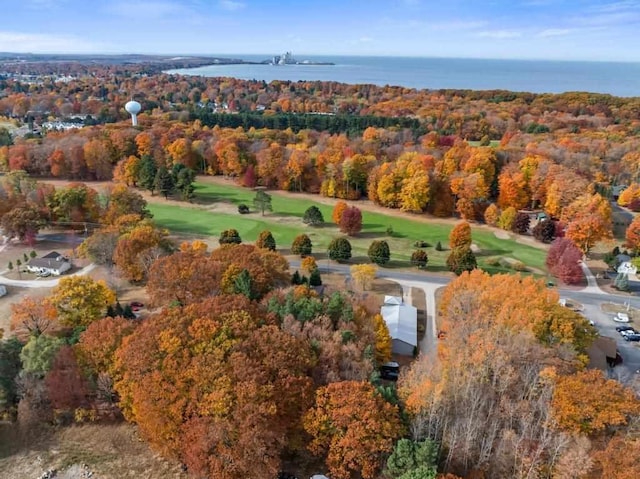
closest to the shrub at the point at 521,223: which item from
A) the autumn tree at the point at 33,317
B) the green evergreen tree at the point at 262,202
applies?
the green evergreen tree at the point at 262,202

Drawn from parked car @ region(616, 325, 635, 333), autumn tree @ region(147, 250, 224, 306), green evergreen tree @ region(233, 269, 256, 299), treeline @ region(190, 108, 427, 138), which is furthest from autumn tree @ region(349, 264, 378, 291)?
treeline @ region(190, 108, 427, 138)

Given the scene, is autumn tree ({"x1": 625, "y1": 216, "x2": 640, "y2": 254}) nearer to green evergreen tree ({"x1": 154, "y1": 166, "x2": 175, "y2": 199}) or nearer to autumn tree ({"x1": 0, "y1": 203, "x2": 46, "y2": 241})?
green evergreen tree ({"x1": 154, "y1": 166, "x2": 175, "y2": 199})

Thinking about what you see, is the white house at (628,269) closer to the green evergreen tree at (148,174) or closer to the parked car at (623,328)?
the parked car at (623,328)

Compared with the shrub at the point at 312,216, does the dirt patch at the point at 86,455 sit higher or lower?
lower

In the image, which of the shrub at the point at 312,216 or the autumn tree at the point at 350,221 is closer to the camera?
the autumn tree at the point at 350,221

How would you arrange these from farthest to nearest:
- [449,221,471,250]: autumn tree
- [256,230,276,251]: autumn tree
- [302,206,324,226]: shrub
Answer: [302,206,324,226]: shrub, [449,221,471,250]: autumn tree, [256,230,276,251]: autumn tree

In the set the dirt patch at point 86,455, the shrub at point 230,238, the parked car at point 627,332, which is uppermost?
the shrub at point 230,238

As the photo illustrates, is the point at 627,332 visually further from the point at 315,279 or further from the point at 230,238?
the point at 230,238

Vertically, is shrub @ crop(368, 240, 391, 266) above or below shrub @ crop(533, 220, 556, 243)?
below
